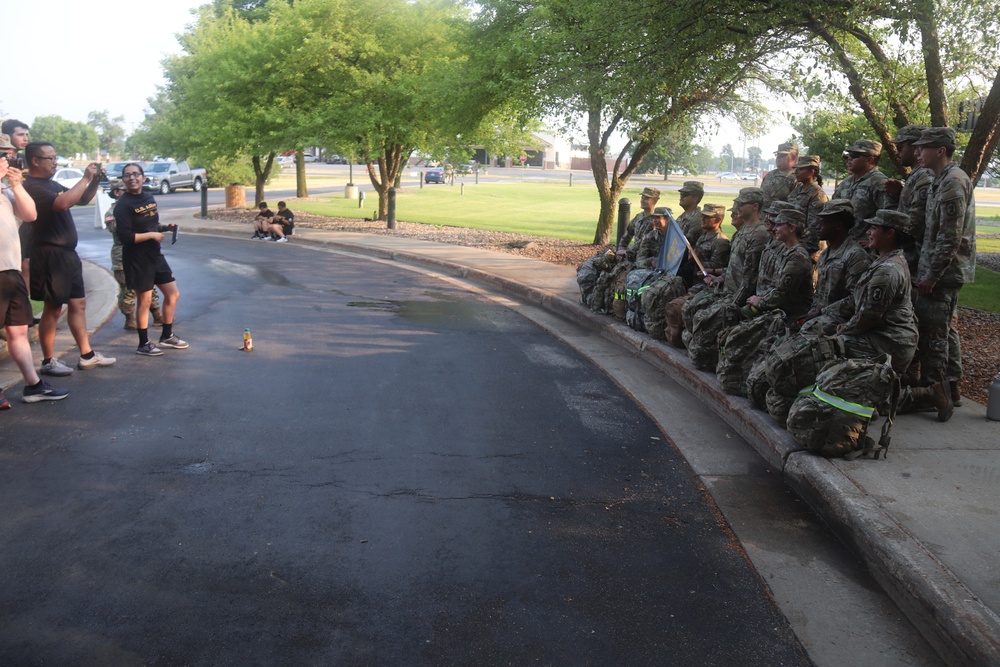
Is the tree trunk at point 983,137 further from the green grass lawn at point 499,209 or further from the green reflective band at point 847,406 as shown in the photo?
the green grass lawn at point 499,209

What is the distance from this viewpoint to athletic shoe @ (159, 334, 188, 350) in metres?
9.29

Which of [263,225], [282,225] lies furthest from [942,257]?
[263,225]

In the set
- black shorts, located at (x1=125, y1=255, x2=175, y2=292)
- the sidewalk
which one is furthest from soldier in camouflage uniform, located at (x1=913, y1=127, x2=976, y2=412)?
black shorts, located at (x1=125, y1=255, x2=175, y2=292)

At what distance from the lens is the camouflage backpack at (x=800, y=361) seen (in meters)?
6.05

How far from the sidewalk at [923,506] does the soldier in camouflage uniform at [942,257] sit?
1.69 feet

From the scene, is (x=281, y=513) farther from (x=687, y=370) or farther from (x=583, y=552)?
(x=687, y=370)

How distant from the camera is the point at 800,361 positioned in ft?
20.1

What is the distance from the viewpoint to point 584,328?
450 inches

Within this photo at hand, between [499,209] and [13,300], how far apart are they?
2929 centimetres

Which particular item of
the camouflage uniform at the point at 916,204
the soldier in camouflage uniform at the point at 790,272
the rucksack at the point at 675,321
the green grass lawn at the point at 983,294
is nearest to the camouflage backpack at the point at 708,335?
the soldier in camouflage uniform at the point at 790,272

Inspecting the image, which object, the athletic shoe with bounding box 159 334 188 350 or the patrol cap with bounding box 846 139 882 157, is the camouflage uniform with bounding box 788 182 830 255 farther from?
the athletic shoe with bounding box 159 334 188 350

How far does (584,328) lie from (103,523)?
24.7 feet

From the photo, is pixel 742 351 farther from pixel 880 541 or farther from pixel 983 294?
pixel 983 294

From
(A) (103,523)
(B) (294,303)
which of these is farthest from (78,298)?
(B) (294,303)
